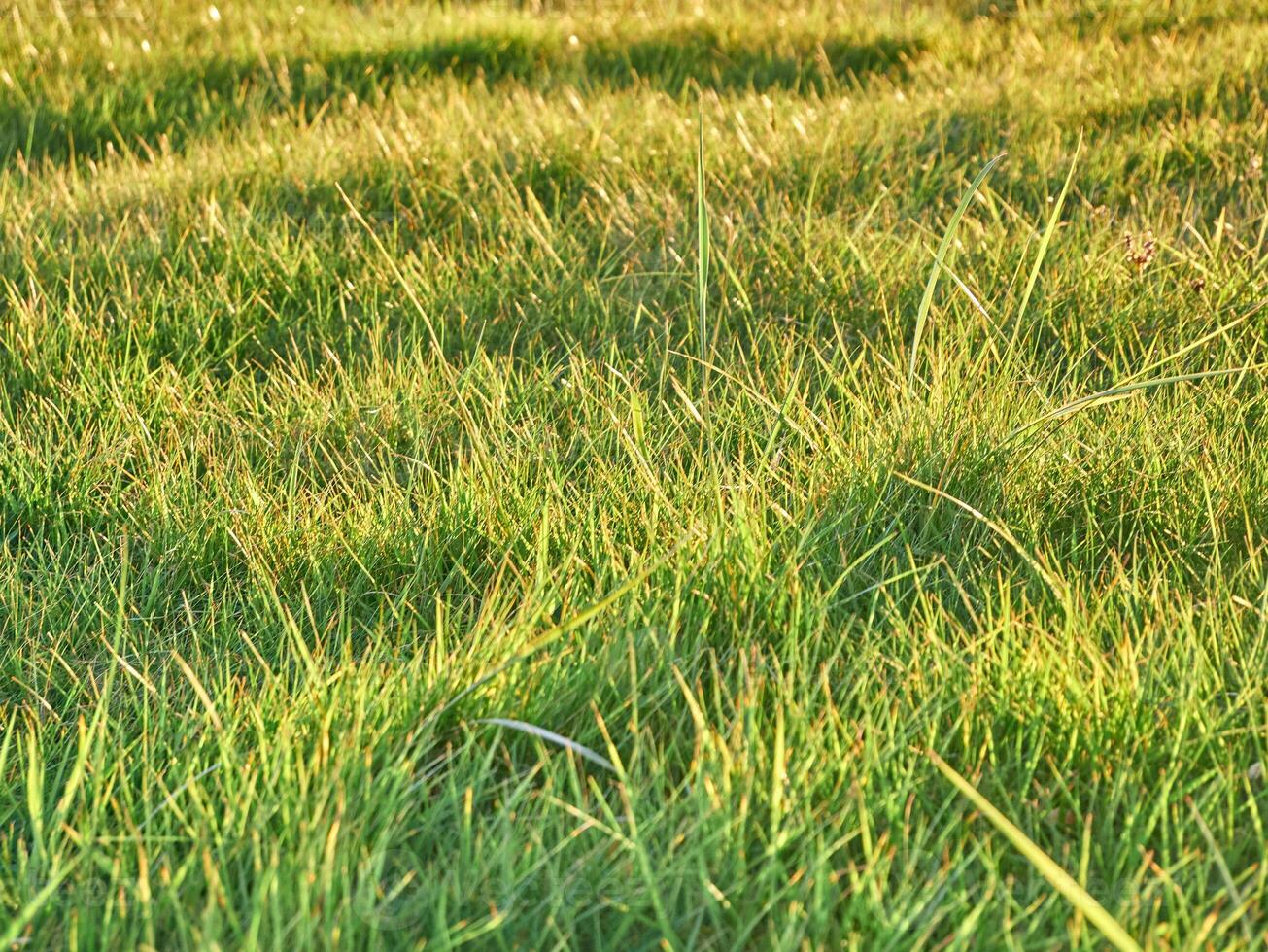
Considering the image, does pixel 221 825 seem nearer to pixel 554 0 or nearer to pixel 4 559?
pixel 4 559

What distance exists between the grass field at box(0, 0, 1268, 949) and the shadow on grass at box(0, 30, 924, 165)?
0.18 meters

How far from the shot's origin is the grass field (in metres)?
1.26

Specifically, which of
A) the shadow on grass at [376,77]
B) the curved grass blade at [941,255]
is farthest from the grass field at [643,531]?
the shadow on grass at [376,77]

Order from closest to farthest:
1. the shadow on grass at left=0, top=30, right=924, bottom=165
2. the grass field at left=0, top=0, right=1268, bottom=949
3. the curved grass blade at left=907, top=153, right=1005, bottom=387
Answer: the grass field at left=0, top=0, right=1268, bottom=949
the curved grass blade at left=907, top=153, right=1005, bottom=387
the shadow on grass at left=0, top=30, right=924, bottom=165

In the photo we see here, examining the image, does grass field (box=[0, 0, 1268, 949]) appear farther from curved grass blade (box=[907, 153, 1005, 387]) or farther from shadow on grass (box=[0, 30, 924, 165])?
shadow on grass (box=[0, 30, 924, 165])

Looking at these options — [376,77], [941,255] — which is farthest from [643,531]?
[376,77]

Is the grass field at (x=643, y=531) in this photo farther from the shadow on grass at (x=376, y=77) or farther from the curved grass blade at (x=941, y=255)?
the shadow on grass at (x=376, y=77)

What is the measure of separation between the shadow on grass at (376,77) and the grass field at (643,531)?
0.18m

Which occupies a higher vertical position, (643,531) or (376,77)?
(376,77)

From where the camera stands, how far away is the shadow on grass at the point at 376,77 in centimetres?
398

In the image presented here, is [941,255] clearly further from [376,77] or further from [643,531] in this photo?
[376,77]

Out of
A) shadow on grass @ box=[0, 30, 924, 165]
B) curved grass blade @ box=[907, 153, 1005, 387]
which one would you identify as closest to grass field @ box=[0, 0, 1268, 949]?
curved grass blade @ box=[907, 153, 1005, 387]

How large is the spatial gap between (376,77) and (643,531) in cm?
306

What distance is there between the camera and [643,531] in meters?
1.86
